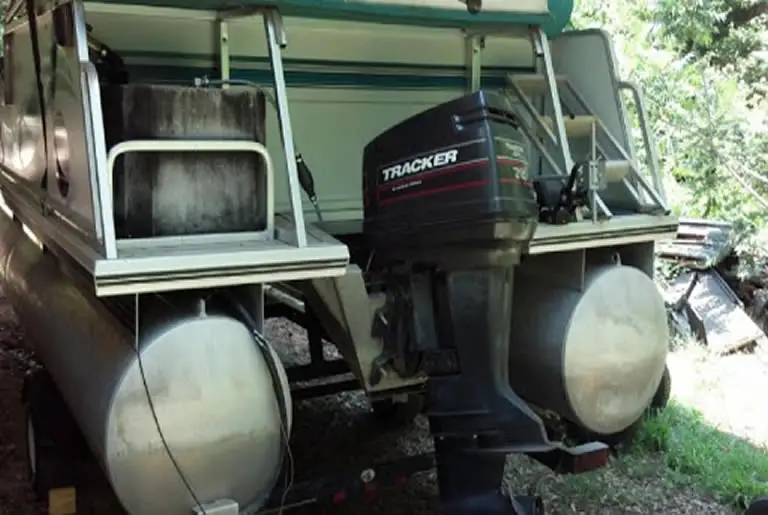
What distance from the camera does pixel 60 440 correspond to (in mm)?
3119

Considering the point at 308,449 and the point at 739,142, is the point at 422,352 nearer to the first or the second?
the point at 308,449

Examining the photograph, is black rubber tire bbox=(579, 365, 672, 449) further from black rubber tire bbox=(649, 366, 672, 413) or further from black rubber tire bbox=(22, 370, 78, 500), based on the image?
black rubber tire bbox=(22, 370, 78, 500)

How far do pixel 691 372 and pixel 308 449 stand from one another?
2658 millimetres

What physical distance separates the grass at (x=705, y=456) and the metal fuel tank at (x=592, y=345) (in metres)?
0.72

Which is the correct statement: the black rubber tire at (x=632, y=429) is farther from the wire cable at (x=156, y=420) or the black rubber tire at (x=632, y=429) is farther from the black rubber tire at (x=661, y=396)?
the wire cable at (x=156, y=420)

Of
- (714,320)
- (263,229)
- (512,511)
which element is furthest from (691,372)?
(263,229)

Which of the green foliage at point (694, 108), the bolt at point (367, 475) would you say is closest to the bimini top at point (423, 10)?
the bolt at point (367, 475)

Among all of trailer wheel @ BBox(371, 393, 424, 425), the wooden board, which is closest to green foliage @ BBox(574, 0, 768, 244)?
the wooden board

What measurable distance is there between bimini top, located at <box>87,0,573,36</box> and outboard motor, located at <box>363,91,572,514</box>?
1.45ft

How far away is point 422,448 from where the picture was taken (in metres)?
4.13

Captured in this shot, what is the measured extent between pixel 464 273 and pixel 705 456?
6.59ft

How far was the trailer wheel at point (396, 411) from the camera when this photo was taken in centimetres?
421

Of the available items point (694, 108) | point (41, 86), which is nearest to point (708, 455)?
point (41, 86)

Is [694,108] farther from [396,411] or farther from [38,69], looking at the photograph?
[38,69]
